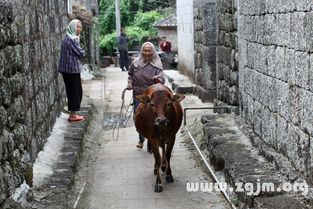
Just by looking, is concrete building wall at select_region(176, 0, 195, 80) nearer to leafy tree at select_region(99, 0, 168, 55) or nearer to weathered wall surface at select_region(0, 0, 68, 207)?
weathered wall surface at select_region(0, 0, 68, 207)

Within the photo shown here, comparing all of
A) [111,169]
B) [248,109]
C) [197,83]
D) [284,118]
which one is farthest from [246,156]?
[197,83]

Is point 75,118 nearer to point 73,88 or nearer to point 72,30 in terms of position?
point 73,88

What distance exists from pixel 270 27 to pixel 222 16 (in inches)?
131

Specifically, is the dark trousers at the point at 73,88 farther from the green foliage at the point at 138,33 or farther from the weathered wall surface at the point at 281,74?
the green foliage at the point at 138,33

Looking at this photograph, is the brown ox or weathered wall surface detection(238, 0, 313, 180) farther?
the brown ox

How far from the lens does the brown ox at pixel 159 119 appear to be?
629 centimetres

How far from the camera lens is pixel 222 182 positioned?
20.8ft

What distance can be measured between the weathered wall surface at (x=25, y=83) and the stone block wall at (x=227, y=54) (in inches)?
106

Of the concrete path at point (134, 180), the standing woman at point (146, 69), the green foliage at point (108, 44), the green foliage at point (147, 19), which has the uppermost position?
the green foliage at point (147, 19)

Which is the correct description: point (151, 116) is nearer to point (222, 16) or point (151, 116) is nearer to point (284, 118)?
point (284, 118)

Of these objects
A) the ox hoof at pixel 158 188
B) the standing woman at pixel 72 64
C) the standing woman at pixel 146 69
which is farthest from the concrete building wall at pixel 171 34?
the ox hoof at pixel 158 188

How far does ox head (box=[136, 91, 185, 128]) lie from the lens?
6195 mm

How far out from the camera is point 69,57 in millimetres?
9000

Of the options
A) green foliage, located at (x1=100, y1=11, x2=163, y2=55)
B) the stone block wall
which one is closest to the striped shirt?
the stone block wall
